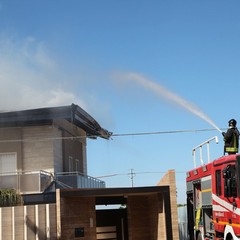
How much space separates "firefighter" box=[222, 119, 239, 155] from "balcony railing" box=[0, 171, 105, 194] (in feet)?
33.7

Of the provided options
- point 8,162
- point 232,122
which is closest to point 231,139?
point 232,122

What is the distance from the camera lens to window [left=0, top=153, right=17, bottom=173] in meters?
24.0

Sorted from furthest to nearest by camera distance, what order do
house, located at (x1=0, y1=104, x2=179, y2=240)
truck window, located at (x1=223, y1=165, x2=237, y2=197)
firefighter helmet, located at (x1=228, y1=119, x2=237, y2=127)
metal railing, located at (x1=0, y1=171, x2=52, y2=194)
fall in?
metal railing, located at (x1=0, y1=171, x2=52, y2=194), house, located at (x1=0, y1=104, x2=179, y2=240), firefighter helmet, located at (x1=228, y1=119, x2=237, y2=127), truck window, located at (x1=223, y1=165, x2=237, y2=197)

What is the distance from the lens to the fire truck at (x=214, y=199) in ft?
40.2

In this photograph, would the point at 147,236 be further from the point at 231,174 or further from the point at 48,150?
the point at 231,174

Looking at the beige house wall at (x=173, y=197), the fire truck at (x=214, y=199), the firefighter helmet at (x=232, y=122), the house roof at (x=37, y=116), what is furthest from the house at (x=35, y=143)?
the firefighter helmet at (x=232, y=122)

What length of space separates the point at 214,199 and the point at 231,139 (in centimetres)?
158

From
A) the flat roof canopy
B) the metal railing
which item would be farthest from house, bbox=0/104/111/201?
the flat roof canopy

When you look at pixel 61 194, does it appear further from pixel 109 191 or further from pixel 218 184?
pixel 218 184

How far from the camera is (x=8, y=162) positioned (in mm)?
24031

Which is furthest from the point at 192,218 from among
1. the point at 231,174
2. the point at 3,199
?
the point at 3,199

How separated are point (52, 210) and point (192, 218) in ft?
15.7

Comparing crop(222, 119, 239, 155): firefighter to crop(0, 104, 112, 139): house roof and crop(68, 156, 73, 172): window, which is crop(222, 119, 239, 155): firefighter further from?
crop(68, 156, 73, 172): window

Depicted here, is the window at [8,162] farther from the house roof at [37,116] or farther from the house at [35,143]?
the house roof at [37,116]
